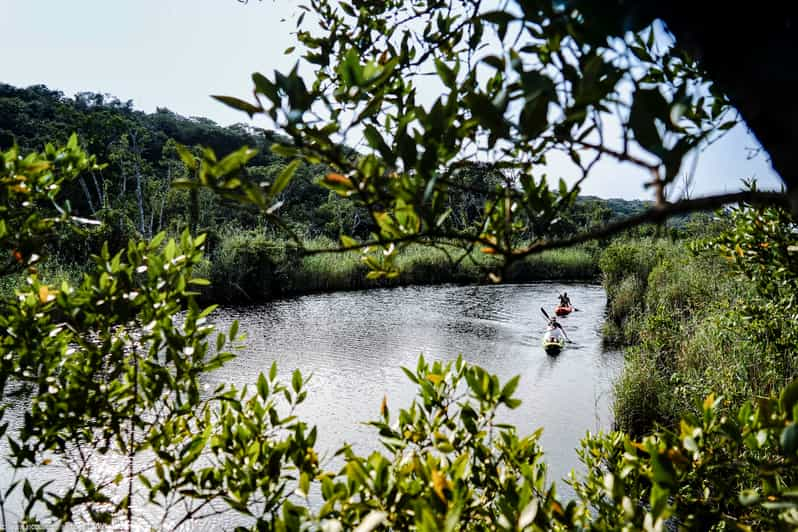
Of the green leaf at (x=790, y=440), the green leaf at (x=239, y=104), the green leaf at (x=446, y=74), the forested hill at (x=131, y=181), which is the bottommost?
the green leaf at (x=790, y=440)

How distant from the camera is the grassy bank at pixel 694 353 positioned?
13.6 feet

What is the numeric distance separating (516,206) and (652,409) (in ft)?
17.6

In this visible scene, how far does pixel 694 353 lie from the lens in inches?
229

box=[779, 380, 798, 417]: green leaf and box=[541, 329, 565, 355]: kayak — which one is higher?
box=[779, 380, 798, 417]: green leaf

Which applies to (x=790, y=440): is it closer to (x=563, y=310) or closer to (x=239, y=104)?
(x=239, y=104)

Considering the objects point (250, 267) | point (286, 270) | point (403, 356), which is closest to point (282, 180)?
point (403, 356)

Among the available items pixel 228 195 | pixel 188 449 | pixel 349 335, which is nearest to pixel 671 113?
pixel 228 195

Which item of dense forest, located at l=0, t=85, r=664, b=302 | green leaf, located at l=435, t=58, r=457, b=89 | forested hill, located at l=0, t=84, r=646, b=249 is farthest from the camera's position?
forested hill, located at l=0, t=84, r=646, b=249

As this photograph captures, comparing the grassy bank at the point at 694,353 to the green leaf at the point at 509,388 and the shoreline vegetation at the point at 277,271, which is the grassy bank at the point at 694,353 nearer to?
the green leaf at the point at 509,388

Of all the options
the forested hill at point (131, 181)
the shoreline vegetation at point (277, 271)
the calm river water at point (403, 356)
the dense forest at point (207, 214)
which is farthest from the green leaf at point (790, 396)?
the forested hill at point (131, 181)

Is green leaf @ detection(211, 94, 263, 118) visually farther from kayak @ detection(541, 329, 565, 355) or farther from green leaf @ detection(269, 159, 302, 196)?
kayak @ detection(541, 329, 565, 355)

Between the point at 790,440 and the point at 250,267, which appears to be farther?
the point at 250,267

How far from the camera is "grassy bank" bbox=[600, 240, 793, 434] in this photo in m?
4.15

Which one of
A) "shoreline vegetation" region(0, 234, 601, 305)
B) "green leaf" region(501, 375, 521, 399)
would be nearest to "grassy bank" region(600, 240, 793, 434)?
"green leaf" region(501, 375, 521, 399)
